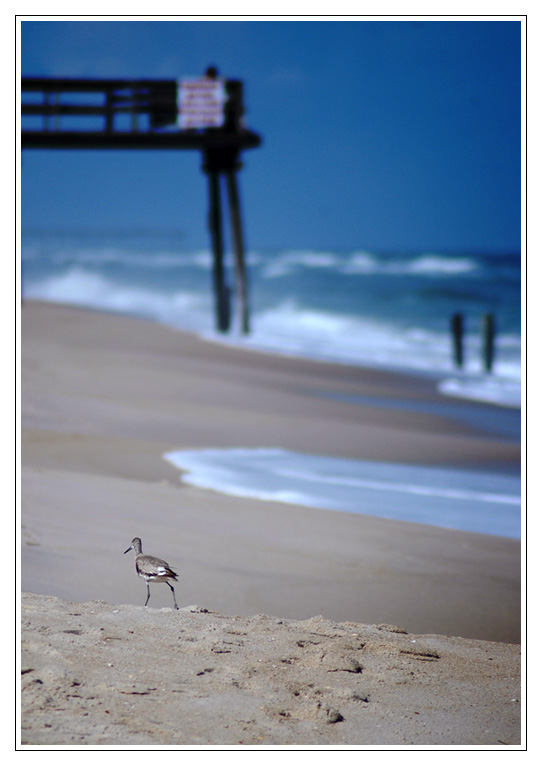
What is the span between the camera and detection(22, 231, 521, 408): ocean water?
1283cm

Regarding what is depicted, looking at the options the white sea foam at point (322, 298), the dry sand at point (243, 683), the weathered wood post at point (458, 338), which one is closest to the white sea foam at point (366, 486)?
the dry sand at point (243, 683)

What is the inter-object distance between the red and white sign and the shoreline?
287 centimetres

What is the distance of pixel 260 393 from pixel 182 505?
156 inches

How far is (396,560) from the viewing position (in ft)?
12.0

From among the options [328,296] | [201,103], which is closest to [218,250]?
[201,103]

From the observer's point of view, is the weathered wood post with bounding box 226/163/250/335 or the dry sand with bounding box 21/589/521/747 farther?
the weathered wood post with bounding box 226/163/250/335

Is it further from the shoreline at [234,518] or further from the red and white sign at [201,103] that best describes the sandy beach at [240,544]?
the red and white sign at [201,103]

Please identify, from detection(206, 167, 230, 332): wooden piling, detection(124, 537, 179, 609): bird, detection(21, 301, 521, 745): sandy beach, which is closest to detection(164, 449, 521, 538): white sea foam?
detection(21, 301, 521, 745): sandy beach

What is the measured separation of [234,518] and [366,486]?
4.14 feet

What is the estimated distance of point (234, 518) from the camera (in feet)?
13.0

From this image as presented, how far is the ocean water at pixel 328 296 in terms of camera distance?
42.1 feet

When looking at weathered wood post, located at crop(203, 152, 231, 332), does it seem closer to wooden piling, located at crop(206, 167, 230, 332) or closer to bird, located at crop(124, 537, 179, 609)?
wooden piling, located at crop(206, 167, 230, 332)
